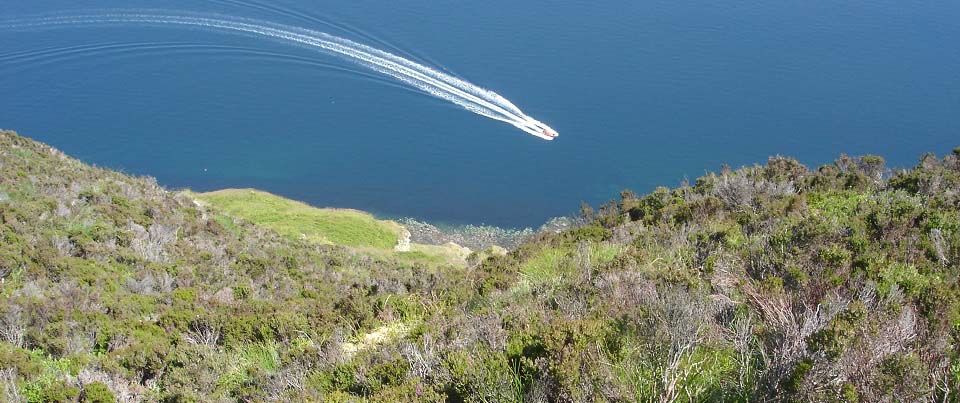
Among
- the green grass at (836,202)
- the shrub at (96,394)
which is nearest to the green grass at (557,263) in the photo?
the green grass at (836,202)

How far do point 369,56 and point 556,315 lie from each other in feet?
108

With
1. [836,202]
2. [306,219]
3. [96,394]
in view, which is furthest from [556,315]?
[306,219]

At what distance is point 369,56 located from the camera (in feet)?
126

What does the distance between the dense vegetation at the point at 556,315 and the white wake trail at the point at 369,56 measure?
59.7 ft

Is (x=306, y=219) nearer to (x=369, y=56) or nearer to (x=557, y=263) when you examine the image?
(x=369, y=56)

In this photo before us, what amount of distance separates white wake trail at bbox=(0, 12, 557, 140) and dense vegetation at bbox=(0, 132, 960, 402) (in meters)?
18.2

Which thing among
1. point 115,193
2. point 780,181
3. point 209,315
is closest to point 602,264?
point 209,315

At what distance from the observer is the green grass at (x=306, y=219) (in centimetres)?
2938

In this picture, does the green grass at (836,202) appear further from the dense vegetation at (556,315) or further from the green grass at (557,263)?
the green grass at (557,263)

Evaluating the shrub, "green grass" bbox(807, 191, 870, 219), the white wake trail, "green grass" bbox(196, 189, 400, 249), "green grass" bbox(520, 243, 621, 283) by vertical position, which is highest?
the white wake trail

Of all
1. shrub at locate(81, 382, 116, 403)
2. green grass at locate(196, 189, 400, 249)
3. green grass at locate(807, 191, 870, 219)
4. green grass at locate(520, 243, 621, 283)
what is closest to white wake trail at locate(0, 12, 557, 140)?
green grass at locate(196, 189, 400, 249)

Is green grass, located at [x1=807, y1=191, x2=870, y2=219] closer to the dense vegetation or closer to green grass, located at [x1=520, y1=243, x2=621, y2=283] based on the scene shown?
the dense vegetation

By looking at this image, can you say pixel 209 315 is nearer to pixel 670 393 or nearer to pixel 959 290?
pixel 670 393

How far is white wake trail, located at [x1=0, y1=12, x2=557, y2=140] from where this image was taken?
35.7m
